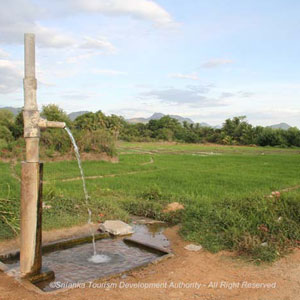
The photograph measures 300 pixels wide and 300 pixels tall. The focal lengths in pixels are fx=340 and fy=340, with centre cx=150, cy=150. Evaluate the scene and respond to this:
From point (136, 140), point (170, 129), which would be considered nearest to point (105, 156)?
point (136, 140)

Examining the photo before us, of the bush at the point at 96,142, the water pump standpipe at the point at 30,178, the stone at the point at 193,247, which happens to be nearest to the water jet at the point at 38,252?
the water pump standpipe at the point at 30,178

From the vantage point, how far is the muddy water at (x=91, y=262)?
407 cm

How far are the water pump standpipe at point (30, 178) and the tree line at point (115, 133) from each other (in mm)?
16490

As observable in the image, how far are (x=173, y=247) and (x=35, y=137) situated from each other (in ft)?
8.80

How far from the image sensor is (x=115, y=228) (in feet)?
19.1

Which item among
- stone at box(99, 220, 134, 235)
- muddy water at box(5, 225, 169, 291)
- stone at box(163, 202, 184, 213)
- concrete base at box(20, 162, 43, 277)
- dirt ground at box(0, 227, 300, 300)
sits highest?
concrete base at box(20, 162, 43, 277)

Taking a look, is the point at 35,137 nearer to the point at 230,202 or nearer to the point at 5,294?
the point at 5,294

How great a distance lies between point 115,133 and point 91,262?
2453 cm

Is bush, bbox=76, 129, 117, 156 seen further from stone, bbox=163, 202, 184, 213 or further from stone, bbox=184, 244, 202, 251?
stone, bbox=184, 244, 202, 251

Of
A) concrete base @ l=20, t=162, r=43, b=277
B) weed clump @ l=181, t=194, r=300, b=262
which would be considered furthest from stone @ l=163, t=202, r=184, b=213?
concrete base @ l=20, t=162, r=43, b=277

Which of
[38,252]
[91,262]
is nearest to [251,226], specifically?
[91,262]

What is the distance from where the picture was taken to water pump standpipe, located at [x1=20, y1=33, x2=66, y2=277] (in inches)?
152

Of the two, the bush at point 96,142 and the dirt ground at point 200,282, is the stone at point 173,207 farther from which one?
the bush at point 96,142

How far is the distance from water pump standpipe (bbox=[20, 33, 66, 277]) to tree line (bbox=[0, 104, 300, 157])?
16.5 metres
